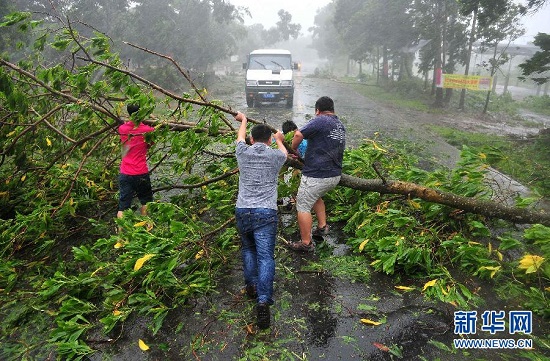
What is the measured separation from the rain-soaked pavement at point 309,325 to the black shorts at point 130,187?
156cm

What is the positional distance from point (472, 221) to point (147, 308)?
362 centimetres

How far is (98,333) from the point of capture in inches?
118

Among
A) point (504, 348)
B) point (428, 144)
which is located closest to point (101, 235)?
point (504, 348)

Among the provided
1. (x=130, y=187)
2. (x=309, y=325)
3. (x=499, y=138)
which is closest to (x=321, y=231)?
(x=309, y=325)

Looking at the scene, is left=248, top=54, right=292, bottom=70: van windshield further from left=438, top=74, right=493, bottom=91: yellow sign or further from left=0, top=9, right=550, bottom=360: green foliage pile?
left=0, top=9, right=550, bottom=360: green foliage pile

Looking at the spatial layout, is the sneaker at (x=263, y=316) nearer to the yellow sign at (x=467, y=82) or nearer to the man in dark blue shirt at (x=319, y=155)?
the man in dark blue shirt at (x=319, y=155)

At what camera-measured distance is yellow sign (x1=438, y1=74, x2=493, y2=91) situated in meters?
14.4

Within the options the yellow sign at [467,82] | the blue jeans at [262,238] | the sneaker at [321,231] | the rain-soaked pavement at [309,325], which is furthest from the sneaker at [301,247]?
the yellow sign at [467,82]

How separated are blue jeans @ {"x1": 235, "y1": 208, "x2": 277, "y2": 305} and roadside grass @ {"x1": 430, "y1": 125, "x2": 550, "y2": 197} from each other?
3.03 m

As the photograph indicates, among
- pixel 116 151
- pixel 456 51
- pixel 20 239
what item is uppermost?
pixel 456 51

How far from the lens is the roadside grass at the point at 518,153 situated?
6.62 metres

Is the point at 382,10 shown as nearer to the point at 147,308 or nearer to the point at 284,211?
the point at 284,211

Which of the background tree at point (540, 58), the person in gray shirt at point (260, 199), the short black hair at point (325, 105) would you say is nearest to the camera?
the person in gray shirt at point (260, 199)

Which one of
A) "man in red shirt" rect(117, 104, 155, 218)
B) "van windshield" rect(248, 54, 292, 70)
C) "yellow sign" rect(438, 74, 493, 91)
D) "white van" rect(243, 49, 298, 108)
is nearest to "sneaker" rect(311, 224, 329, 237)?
"man in red shirt" rect(117, 104, 155, 218)
